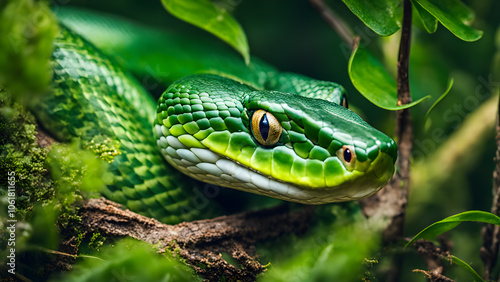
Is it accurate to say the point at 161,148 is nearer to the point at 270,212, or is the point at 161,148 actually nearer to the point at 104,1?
the point at 270,212

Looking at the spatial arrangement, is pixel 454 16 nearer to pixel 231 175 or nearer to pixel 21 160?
pixel 231 175

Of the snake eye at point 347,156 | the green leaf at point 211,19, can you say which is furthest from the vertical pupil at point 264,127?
the green leaf at point 211,19

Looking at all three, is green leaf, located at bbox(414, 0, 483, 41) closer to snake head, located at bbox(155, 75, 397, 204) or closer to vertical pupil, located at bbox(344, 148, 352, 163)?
snake head, located at bbox(155, 75, 397, 204)

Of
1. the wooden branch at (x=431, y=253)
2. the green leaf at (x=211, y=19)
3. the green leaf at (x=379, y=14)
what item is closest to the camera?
the green leaf at (x=379, y=14)

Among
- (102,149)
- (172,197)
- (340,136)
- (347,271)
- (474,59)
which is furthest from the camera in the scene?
(474,59)

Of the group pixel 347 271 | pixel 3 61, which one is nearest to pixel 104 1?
pixel 3 61

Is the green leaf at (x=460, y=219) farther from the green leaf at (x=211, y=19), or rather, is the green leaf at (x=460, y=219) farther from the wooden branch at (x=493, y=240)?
the green leaf at (x=211, y=19)
